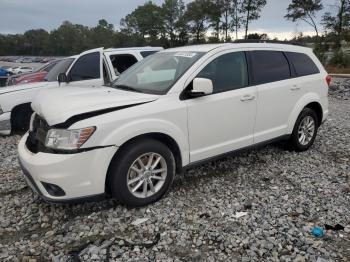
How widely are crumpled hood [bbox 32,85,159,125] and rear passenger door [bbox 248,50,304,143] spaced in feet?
5.47

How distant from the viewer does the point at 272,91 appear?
5043 millimetres

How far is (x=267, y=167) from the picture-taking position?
5.29 metres

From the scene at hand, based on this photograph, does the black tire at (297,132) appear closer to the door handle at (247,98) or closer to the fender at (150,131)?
the door handle at (247,98)

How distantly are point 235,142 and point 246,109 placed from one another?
1.51ft

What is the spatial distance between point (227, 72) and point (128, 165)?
1838 millimetres

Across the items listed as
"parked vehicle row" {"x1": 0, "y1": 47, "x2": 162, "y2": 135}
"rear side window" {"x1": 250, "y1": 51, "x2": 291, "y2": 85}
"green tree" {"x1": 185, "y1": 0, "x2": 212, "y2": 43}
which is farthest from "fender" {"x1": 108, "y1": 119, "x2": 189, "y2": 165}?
"green tree" {"x1": 185, "y1": 0, "x2": 212, "y2": 43}

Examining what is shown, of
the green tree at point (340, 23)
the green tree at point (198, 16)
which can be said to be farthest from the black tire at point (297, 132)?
the green tree at point (198, 16)

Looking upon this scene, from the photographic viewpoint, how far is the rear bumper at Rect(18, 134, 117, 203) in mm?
3445

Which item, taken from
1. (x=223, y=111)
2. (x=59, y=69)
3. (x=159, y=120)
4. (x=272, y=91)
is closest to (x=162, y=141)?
(x=159, y=120)

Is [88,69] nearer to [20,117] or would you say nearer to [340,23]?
[20,117]

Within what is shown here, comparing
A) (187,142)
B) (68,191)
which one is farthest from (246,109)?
(68,191)

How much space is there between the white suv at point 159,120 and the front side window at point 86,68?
3110 mm

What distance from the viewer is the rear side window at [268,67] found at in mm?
4930

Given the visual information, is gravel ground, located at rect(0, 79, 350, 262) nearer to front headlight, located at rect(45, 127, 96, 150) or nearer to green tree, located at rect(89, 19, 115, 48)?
front headlight, located at rect(45, 127, 96, 150)
